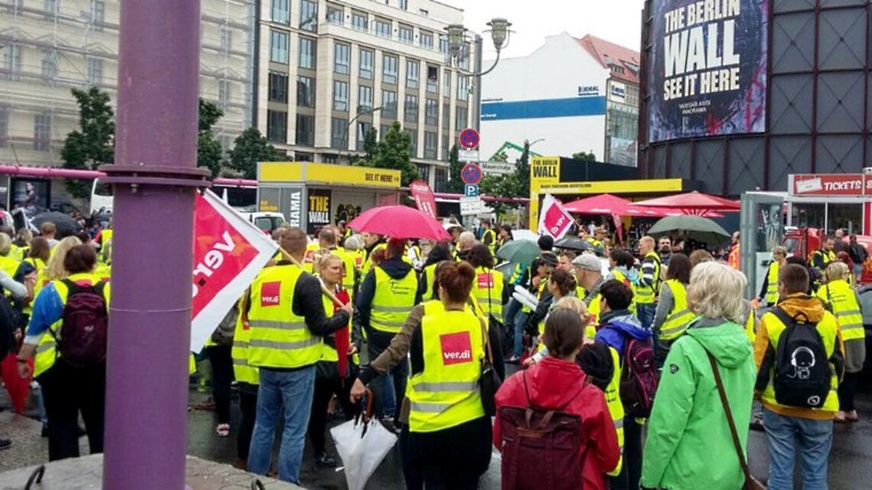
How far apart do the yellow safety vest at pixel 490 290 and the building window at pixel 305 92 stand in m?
70.6

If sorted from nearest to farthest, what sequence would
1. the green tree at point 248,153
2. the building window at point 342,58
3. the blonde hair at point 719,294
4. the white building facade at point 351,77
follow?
the blonde hair at point 719,294 < the green tree at point 248,153 < the white building facade at point 351,77 < the building window at point 342,58

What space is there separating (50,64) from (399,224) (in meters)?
45.5

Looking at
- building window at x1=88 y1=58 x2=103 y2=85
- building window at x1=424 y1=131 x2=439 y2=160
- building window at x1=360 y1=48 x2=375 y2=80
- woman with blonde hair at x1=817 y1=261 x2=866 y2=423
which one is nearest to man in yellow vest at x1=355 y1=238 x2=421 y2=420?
woman with blonde hair at x1=817 y1=261 x2=866 y2=423

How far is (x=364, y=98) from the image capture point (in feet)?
271

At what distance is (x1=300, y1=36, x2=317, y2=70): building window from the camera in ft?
254

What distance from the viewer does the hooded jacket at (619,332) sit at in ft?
17.4

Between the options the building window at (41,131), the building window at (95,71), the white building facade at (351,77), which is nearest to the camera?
the building window at (41,131)

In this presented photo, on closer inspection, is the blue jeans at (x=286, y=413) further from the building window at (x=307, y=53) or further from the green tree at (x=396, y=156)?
the building window at (x=307, y=53)

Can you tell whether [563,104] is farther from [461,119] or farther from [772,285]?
[772,285]

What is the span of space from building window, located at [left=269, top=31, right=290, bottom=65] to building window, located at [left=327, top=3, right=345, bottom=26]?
5.12 metres

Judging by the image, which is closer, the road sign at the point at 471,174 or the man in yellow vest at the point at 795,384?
the man in yellow vest at the point at 795,384

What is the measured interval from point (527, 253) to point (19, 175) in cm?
3453

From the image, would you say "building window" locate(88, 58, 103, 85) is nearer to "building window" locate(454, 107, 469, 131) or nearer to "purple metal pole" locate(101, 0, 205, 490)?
"building window" locate(454, 107, 469, 131)

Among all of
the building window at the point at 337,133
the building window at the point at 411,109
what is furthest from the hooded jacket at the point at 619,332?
the building window at the point at 411,109
